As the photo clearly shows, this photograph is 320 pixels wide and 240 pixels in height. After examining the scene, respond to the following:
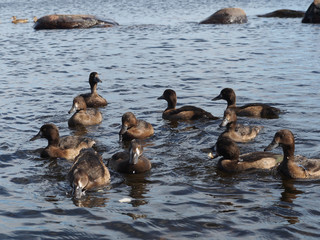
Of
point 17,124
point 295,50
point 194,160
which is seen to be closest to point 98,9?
point 295,50

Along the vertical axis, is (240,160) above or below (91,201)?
above

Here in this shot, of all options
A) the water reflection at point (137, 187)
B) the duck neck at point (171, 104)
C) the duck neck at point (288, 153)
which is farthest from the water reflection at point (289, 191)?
the duck neck at point (171, 104)

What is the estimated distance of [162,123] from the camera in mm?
14023

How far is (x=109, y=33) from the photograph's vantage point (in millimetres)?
29453

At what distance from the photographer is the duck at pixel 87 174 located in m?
9.05

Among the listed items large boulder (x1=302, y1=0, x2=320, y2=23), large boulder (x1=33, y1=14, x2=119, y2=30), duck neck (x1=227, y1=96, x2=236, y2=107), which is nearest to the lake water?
duck neck (x1=227, y1=96, x2=236, y2=107)

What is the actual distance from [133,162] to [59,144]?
217cm

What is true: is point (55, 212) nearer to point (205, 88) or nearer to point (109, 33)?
point (205, 88)

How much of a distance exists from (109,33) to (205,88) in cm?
1346

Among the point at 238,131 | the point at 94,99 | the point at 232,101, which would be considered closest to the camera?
the point at 238,131

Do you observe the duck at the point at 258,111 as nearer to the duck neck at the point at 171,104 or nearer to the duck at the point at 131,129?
the duck neck at the point at 171,104

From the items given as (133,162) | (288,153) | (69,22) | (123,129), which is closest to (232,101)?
(123,129)

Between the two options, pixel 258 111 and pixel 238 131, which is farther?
pixel 258 111

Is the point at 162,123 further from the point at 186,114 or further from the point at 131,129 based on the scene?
the point at 131,129
